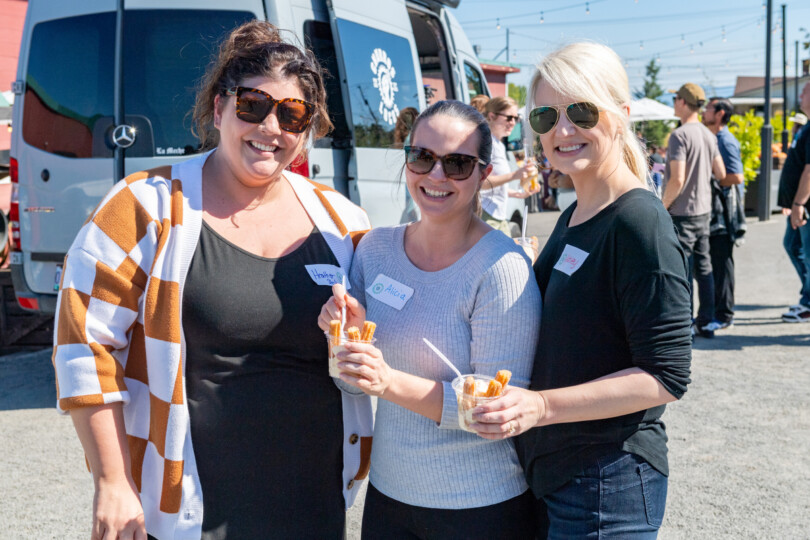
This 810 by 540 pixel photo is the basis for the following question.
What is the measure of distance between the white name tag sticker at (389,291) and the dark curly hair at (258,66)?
0.50 meters

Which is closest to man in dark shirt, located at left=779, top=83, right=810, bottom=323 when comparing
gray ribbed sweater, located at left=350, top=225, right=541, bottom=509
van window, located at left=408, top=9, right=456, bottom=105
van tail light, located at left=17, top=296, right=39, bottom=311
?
van window, located at left=408, top=9, right=456, bottom=105

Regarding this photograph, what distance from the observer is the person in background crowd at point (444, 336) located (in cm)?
182

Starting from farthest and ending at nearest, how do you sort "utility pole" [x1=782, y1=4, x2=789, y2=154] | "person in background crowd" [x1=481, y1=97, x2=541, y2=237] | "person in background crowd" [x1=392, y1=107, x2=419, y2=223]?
"utility pole" [x1=782, y1=4, x2=789, y2=154] < "person in background crowd" [x1=392, y1=107, x2=419, y2=223] < "person in background crowd" [x1=481, y1=97, x2=541, y2=237]

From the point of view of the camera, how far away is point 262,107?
1955 millimetres

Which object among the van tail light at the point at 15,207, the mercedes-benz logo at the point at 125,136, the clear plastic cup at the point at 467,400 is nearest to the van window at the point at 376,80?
the mercedes-benz logo at the point at 125,136

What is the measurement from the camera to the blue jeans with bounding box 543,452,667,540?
5.59 ft

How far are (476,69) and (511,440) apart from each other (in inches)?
262

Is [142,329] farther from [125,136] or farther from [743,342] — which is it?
[743,342]

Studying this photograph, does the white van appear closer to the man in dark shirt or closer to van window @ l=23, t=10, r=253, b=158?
van window @ l=23, t=10, r=253, b=158

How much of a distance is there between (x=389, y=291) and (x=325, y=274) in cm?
18

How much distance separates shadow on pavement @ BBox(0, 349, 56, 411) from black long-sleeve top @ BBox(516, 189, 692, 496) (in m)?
4.21

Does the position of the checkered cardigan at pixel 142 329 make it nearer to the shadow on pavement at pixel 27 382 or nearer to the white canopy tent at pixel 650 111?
the shadow on pavement at pixel 27 382

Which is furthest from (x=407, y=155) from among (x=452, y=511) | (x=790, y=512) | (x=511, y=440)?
(x=790, y=512)

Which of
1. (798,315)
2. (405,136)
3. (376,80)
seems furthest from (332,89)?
(798,315)
